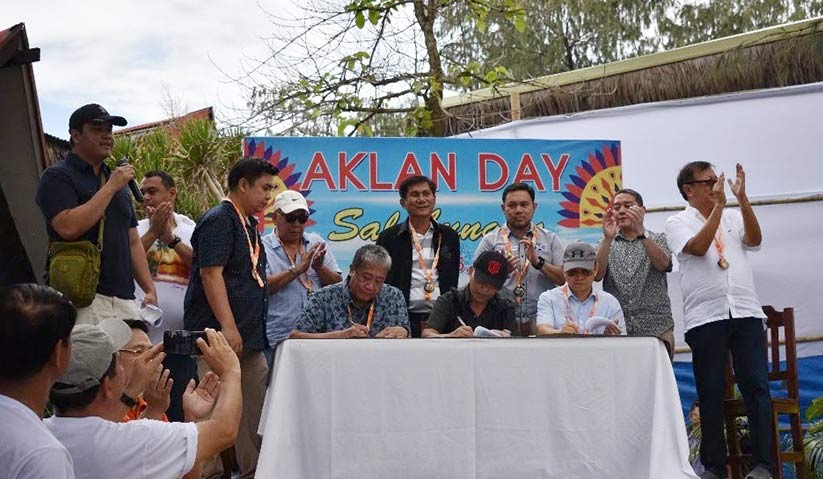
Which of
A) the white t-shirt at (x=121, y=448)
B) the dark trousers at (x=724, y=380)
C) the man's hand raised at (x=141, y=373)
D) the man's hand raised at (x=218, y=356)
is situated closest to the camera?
the white t-shirt at (x=121, y=448)

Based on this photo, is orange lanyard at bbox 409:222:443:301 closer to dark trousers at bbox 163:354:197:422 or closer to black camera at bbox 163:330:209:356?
dark trousers at bbox 163:354:197:422

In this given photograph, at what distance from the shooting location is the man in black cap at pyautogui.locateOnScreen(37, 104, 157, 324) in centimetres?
483

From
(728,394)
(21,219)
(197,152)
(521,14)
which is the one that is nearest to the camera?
(21,219)

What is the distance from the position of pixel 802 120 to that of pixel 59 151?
6579 mm

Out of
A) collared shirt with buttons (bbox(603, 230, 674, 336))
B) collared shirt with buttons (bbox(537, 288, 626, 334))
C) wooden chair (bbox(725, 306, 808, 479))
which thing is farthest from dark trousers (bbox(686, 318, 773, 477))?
collared shirt with buttons (bbox(537, 288, 626, 334))

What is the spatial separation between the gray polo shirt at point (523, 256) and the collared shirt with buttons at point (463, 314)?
0.37 meters

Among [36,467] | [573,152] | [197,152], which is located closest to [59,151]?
[197,152]

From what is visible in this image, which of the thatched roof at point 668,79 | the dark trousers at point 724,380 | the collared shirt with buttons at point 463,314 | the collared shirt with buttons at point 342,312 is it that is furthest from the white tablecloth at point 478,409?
the thatched roof at point 668,79

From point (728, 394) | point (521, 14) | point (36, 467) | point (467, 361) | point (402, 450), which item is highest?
point (521, 14)

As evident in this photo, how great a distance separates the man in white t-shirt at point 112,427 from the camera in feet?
9.73

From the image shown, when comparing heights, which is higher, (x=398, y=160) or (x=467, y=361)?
(x=398, y=160)

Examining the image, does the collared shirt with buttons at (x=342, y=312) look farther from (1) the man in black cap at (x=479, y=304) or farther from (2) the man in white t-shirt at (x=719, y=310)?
(2) the man in white t-shirt at (x=719, y=310)

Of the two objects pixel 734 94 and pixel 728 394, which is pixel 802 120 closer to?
pixel 734 94

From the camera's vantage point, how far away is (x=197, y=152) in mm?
12320
